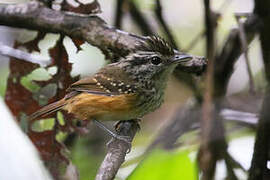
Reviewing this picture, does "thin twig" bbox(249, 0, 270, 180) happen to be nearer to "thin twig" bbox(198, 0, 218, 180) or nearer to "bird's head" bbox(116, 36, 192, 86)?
"thin twig" bbox(198, 0, 218, 180)

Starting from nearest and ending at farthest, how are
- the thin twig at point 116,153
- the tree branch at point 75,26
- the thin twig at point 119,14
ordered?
1. the thin twig at point 116,153
2. the tree branch at point 75,26
3. the thin twig at point 119,14

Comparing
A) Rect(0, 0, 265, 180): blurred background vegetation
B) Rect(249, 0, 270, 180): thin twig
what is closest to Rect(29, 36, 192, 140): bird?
Rect(0, 0, 265, 180): blurred background vegetation

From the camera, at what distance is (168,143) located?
300 centimetres

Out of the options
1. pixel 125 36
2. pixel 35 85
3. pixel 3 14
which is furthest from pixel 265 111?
pixel 3 14

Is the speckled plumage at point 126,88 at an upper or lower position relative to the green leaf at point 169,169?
lower

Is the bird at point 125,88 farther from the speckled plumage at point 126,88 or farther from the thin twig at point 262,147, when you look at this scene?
the thin twig at point 262,147

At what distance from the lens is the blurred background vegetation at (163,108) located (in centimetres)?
214


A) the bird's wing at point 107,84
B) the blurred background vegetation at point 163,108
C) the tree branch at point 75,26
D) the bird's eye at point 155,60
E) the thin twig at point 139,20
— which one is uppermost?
the tree branch at point 75,26

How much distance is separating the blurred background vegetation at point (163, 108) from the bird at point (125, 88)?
250mm

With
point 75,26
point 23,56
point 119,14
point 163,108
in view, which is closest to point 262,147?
point 75,26

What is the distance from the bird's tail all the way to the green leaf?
1012mm

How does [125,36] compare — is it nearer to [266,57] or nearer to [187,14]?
[266,57]

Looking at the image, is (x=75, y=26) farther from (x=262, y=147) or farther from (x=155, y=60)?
(x=262, y=147)

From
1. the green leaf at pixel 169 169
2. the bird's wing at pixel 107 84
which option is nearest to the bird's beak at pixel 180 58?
the bird's wing at pixel 107 84
